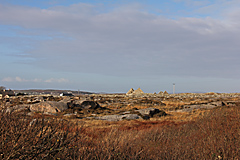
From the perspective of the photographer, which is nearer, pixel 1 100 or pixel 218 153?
pixel 1 100

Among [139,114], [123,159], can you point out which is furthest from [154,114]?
[123,159]

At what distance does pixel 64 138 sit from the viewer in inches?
207

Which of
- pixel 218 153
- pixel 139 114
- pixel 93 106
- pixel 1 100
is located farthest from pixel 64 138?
pixel 93 106

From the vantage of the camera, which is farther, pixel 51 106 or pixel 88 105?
pixel 88 105

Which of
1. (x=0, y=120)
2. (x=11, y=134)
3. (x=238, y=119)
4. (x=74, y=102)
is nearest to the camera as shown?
(x=11, y=134)

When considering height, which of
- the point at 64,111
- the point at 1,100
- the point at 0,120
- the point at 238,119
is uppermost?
the point at 1,100

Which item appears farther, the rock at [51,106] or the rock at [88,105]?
the rock at [88,105]

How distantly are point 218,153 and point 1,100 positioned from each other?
6.09 meters

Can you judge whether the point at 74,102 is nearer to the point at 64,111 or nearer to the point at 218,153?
the point at 64,111

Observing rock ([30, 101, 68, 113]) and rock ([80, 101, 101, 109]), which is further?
rock ([80, 101, 101, 109])

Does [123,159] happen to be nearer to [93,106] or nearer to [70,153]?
[70,153]

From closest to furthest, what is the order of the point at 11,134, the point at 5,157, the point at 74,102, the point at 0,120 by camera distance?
the point at 5,157, the point at 11,134, the point at 0,120, the point at 74,102

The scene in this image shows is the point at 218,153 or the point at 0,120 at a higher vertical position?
the point at 0,120

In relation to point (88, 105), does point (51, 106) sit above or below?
above
